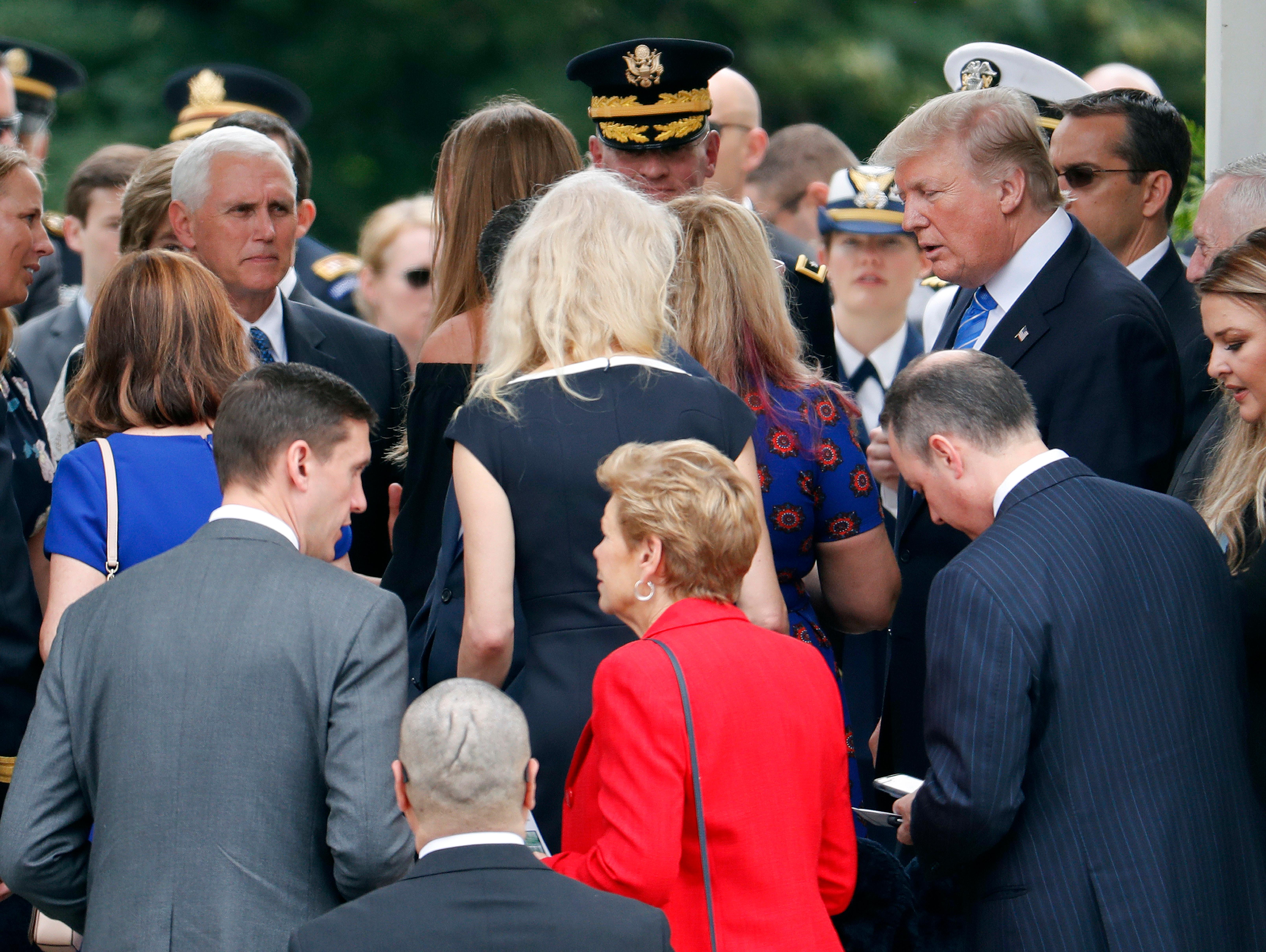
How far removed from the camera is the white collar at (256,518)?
251 centimetres

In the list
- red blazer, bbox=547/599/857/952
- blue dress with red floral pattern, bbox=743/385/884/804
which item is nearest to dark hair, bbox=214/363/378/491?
red blazer, bbox=547/599/857/952

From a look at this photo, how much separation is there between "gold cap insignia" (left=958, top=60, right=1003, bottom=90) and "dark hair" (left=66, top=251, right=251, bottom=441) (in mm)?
3085

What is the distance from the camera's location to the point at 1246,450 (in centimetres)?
312

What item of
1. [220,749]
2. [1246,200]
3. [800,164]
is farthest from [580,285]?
[800,164]

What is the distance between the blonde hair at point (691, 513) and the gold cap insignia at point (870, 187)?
12.4 ft

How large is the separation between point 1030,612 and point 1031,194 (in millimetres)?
1636

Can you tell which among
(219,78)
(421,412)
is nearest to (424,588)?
(421,412)

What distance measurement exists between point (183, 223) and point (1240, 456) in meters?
2.81

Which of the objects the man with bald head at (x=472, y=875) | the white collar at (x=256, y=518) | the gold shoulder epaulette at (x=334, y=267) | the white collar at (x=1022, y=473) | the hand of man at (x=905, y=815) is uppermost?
the white collar at (x=256, y=518)

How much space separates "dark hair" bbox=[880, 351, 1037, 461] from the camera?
2.76 meters

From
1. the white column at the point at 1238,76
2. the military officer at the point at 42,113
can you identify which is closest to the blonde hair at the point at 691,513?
the white column at the point at 1238,76

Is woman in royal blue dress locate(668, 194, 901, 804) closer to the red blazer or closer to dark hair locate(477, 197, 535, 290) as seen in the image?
dark hair locate(477, 197, 535, 290)

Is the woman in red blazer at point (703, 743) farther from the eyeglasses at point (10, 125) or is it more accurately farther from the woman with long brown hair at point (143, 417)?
the eyeglasses at point (10, 125)

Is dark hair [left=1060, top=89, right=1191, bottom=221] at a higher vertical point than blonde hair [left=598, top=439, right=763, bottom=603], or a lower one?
higher
